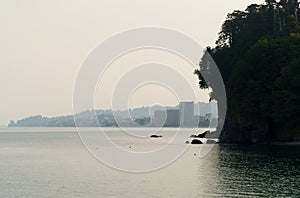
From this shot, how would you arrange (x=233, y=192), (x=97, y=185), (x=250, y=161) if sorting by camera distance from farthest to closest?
(x=250, y=161), (x=97, y=185), (x=233, y=192)

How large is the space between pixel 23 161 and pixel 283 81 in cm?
5193

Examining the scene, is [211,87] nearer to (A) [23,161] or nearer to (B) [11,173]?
(A) [23,161]

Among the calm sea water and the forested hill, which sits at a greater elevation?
the forested hill

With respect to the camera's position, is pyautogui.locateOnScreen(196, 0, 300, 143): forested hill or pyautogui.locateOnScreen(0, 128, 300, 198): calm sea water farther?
pyautogui.locateOnScreen(196, 0, 300, 143): forested hill

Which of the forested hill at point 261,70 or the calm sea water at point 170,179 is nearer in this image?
the calm sea water at point 170,179

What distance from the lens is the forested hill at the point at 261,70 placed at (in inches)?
4050

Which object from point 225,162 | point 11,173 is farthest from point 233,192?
point 11,173

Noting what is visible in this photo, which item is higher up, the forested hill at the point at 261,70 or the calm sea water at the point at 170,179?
the forested hill at the point at 261,70

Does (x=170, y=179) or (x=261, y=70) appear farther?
(x=261, y=70)

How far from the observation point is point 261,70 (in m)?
109

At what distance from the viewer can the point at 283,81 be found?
10194 cm

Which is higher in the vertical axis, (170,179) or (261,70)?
(261,70)

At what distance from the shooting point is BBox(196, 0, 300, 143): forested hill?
103m

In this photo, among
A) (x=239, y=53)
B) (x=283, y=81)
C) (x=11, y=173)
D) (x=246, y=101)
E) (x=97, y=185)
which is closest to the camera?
(x=97, y=185)
